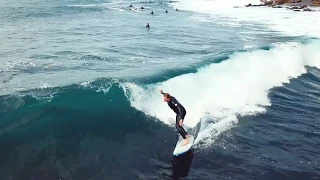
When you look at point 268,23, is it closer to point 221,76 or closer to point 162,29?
point 162,29

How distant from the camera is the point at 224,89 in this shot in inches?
872

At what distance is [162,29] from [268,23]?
666 inches

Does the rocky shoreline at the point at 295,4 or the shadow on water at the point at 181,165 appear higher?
the rocky shoreline at the point at 295,4

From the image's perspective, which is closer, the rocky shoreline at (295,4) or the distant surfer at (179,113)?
the distant surfer at (179,113)

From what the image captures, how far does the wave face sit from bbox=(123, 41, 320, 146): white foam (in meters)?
0.06

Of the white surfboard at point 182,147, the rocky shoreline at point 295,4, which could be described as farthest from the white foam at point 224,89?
the rocky shoreline at point 295,4

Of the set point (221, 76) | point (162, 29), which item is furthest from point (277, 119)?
point (162, 29)

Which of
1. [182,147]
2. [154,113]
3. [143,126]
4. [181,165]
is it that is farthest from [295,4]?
[181,165]

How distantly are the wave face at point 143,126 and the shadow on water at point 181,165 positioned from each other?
0.08 meters

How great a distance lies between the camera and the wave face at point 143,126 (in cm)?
1384

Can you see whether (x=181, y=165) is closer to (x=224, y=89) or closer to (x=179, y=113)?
(x=179, y=113)

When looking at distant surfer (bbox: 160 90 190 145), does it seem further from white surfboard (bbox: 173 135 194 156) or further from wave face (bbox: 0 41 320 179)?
wave face (bbox: 0 41 320 179)

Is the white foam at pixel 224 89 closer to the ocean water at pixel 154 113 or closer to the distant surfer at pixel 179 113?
the ocean water at pixel 154 113

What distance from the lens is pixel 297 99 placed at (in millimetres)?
21672
